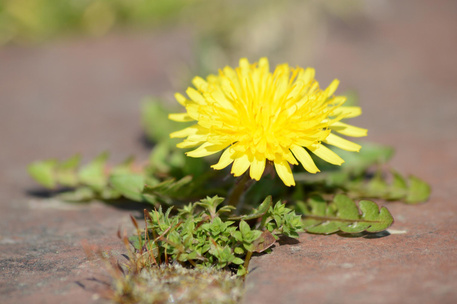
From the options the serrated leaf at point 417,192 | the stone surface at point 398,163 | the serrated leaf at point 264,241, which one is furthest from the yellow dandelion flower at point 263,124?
the serrated leaf at point 417,192

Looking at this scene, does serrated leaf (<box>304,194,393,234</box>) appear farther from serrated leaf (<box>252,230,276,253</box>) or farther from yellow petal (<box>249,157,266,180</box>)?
yellow petal (<box>249,157,266,180</box>)

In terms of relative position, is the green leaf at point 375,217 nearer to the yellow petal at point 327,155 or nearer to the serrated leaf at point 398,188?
the yellow petal at point 327,155

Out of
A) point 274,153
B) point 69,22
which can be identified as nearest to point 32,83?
point 69,22

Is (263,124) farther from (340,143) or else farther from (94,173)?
(94,173)

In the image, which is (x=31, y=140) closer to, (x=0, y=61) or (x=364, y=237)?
(x=0, y=61)

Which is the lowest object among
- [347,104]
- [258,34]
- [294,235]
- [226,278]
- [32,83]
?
[226,278]

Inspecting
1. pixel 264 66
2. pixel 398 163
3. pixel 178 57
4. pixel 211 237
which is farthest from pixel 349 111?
pixel 178 57
